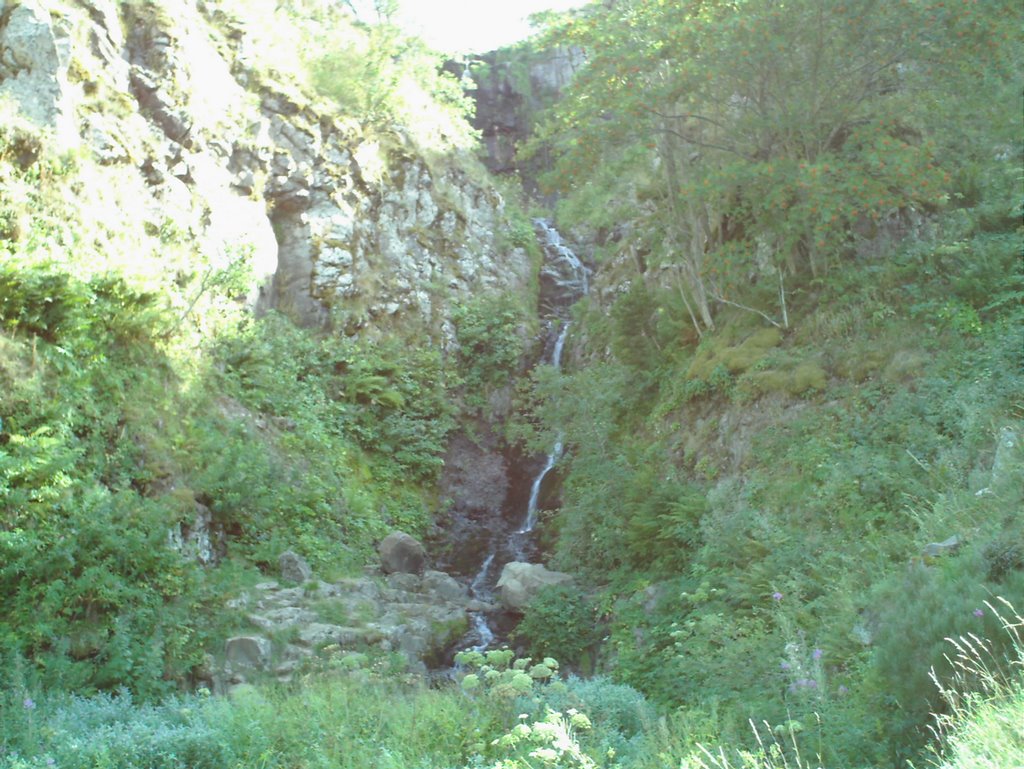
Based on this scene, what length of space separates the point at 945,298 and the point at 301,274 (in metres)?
13.2

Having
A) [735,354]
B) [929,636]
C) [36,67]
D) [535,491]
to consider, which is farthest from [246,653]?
[36,67]

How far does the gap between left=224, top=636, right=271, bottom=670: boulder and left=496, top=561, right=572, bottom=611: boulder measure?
402 centimetres

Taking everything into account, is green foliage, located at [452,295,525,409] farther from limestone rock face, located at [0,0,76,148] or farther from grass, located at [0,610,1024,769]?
grass, located at [0,610,1024,769]

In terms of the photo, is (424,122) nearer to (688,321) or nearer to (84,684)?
(688,321)

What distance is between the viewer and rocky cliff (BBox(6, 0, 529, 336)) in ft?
43.3

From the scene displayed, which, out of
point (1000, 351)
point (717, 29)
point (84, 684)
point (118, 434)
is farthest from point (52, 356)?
point (1000, 351)

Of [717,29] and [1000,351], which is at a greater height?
[717,29]

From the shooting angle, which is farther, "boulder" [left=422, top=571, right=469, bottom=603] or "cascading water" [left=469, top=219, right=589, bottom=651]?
"cascading water" [left=469, top=219, right=589, bottom=651]

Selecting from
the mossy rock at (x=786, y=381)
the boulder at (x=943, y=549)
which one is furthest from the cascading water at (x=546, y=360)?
the boulder at (x=943, y=549)

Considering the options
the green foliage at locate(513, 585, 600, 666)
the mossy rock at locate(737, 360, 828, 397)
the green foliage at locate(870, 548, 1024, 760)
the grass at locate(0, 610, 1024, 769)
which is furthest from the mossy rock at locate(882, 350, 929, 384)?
the grass at locate(0, 610, 1024, 769)

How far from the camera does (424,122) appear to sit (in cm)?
2419

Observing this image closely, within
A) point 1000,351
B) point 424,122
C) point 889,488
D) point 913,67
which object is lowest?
point 889,488

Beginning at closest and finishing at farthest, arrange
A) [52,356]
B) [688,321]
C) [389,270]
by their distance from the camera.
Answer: [52,356]
[688,321]
[389,270]

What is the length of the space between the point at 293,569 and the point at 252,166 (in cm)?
1001
